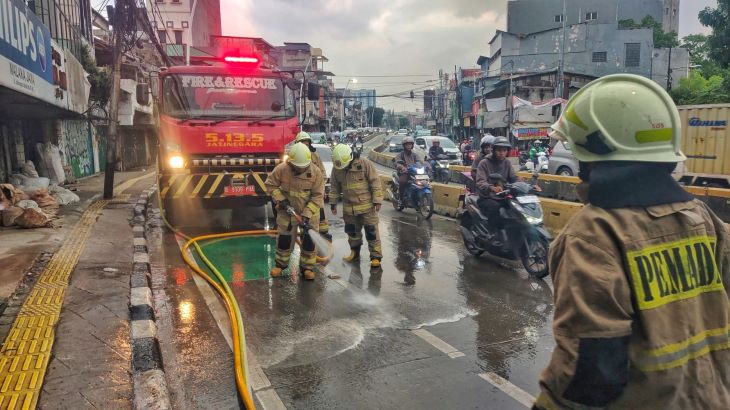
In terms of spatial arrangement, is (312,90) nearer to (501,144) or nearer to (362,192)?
(362,192)

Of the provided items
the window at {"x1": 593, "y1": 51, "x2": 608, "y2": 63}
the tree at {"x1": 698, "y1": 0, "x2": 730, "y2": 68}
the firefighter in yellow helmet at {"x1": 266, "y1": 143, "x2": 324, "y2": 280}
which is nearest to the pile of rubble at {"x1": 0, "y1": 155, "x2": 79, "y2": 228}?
the firefighter in yellow helmet at {"x1": 266, "y1": 143, "x2": 324, "y2": 280}

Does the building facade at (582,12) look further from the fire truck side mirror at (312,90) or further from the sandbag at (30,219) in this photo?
the sandbag at (30,219)

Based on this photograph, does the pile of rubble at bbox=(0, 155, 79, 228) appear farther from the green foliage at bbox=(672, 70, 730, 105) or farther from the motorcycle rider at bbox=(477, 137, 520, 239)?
the green foliage at bbox=(672, 70, 730, 105)

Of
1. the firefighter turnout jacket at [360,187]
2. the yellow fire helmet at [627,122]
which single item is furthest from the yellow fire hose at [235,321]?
the yellow fire helmet at [627,122]

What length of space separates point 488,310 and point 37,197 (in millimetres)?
8797

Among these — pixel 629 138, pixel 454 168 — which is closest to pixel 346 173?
pixel 629 138

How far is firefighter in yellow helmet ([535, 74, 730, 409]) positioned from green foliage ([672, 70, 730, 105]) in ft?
80.5

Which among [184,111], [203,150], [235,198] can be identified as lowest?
[235,198]

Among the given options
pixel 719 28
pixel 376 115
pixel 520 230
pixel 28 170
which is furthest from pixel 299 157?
pixel 376 115

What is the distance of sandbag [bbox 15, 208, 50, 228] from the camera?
341 inches

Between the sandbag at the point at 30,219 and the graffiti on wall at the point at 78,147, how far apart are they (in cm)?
898

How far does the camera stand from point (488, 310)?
5.46 m

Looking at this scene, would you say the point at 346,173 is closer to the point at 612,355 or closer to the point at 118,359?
the point at 118,359

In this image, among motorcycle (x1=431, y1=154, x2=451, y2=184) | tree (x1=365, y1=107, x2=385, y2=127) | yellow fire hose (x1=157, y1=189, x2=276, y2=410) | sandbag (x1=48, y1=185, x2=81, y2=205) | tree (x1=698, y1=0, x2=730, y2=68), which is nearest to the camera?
yellow fire hose (x1=157, y1=189, x2=276, y2=410)
